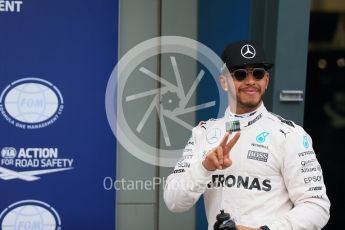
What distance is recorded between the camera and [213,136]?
2.59 meters

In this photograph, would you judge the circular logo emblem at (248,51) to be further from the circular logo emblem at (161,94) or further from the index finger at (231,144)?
the circular logo emblem at (161,94)

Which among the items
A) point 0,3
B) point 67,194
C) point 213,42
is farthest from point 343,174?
point 0,3

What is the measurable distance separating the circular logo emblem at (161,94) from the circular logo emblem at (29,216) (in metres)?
0.86

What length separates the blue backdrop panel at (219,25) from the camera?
170 inches

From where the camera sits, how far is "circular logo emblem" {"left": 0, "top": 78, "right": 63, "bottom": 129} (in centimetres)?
454

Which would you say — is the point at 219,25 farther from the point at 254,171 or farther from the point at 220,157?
the point at 220,157

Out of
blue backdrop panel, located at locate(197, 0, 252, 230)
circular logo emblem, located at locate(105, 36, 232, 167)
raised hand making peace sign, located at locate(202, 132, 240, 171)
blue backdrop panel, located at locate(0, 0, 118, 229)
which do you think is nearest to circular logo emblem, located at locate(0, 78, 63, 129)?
blue backdrop panel, located at locate(0, 0, 118, 229)

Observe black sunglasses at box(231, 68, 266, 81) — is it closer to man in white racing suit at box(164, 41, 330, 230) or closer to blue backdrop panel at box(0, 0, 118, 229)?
man in white racing suit at box(164, 41, 330, 230)

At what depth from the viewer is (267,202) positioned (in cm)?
237

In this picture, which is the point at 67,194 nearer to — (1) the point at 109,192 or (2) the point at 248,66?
(1) the point at 109,192

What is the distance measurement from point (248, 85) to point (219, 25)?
230cm

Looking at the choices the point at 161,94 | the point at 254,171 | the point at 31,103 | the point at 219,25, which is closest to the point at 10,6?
the point at 31,103

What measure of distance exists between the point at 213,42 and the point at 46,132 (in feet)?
5.24

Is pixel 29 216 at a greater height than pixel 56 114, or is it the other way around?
pixel 56 114
